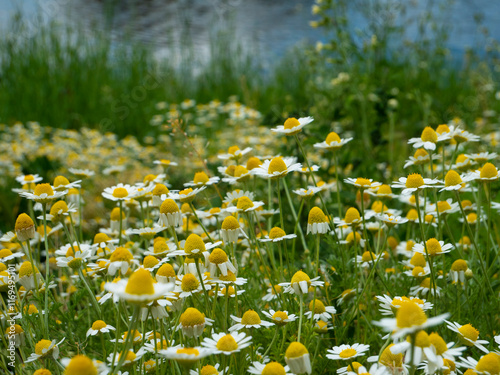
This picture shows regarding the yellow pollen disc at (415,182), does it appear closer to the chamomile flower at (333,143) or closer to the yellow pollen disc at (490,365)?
the chamomile flower at (333,143)

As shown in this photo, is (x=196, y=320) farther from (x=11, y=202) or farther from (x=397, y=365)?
(x=11, y=202)

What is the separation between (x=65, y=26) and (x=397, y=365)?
301 inches

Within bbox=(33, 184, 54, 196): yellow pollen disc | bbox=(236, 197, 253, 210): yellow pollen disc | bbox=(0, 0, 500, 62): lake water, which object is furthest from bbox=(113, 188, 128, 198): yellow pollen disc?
bbox=(0, 0, 500, 62): lake water

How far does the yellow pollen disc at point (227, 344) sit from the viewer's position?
91 centimetres

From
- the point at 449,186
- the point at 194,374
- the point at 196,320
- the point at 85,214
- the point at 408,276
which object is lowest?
the point at 85,214

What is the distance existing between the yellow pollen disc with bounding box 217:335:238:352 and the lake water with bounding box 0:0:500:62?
21.0ft

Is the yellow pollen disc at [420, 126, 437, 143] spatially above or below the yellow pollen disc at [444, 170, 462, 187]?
above

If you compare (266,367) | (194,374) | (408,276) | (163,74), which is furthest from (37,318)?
(163,74)

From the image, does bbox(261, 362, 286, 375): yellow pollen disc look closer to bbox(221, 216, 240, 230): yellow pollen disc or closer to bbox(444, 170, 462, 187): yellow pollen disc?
bbox(221, 216, 240, 230): yellow pollen disc

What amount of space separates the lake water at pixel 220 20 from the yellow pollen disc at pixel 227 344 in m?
6.40

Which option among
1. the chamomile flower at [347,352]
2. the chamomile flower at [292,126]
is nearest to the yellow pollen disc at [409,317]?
the chamomile flower at [347,352]

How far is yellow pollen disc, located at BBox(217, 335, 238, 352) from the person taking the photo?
0.91 metres

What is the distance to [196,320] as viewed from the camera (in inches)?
37.2

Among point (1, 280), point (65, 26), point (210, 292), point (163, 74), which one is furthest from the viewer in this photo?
point (65, 26)
